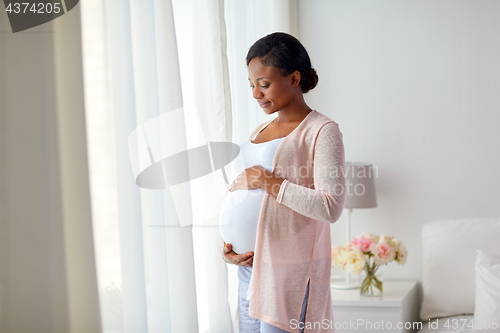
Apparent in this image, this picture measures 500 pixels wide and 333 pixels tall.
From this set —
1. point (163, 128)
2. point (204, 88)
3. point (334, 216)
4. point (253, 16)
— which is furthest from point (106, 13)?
point (253, 16)

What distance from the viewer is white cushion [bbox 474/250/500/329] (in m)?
1.73

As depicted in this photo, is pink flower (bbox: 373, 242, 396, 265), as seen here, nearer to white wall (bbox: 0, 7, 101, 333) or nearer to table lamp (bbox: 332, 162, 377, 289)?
table lamp (bbox: 332, 162, 377, 289)

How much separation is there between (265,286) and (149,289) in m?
0.35

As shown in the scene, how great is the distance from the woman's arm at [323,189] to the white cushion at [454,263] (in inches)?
53.8

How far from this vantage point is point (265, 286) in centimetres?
107

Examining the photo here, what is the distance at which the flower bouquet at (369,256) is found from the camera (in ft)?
6.68

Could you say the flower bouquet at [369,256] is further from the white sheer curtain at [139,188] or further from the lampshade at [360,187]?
the white sheer curtain at [139,188]

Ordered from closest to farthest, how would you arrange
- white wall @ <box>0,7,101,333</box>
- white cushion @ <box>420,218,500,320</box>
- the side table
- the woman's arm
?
white wall @ <box>0,7,101,333</box> < the woman's arm < the side table < white cushion @ <box>420,218,500,320</box>

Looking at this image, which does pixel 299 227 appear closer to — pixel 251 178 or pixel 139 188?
pixel 251 178

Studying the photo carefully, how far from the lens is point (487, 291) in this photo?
1.79 metres

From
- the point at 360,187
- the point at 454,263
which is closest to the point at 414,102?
the point at 360,187

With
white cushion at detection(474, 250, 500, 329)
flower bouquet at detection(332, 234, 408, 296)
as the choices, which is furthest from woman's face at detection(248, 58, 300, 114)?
white cushion at detection(474, 250, 500, 329)

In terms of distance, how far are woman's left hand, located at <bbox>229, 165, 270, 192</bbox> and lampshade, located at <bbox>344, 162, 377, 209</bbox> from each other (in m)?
1.19

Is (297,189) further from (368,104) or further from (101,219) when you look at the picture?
(368,104)
